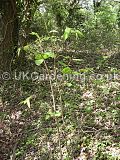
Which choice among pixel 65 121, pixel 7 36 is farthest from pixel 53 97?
pixel 7 36

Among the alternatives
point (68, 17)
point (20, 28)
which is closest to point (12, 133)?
point (20, 28)

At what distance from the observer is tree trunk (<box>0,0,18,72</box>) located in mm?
9305

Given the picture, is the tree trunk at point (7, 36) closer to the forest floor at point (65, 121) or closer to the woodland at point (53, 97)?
the woodland at point (53, 97)

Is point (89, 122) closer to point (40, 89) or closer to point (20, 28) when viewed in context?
point (40, 89)

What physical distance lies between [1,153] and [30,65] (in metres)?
4.39

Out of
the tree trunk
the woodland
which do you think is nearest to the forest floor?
the woodland

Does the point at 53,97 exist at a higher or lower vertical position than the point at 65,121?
higher

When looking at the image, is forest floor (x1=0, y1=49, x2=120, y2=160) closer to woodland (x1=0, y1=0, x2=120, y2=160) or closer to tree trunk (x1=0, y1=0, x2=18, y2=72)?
woodland (x1=0, y1=0, x2=120, y2=160)

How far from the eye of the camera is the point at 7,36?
9.43m

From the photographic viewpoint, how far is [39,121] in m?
6.30

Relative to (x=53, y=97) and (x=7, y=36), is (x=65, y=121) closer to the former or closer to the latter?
(x=53, y=97)

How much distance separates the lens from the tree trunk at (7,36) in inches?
366

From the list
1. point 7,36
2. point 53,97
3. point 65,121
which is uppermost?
point 7,36

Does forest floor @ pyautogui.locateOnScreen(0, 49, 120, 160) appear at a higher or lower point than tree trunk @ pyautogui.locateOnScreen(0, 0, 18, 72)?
lower
